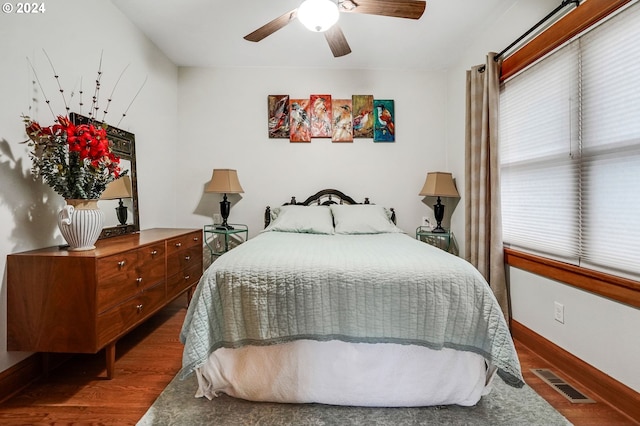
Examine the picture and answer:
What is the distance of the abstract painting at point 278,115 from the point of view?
3582mm

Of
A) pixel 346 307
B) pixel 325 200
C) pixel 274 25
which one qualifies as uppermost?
pixel 274 25

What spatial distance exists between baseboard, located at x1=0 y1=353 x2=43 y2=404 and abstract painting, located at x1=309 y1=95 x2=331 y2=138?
10.1 ft

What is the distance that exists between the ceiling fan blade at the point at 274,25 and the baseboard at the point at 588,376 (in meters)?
2.78

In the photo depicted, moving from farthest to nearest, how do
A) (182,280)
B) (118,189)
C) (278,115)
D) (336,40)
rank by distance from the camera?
(278,115), (182,280), (118,189), (336,40)

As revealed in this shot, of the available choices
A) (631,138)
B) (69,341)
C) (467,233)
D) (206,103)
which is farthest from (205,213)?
(631,138)

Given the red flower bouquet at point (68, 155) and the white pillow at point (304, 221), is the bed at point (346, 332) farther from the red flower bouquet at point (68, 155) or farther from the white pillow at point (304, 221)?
the white pillow at point (304, 221)

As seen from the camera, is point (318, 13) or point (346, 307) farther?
point (318, 13)

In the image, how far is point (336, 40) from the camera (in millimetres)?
2180

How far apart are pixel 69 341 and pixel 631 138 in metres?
3.16

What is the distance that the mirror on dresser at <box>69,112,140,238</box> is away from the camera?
2326 millimetres

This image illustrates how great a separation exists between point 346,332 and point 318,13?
1827 millimetres

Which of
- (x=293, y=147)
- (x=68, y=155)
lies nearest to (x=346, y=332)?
(x=68, y=155)

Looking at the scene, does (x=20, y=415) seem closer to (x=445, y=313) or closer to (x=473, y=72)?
(x=445, y=313)

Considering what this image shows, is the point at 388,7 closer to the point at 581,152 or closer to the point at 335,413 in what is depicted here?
the point at 581,152
